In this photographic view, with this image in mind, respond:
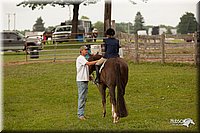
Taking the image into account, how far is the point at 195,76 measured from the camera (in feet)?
55.4

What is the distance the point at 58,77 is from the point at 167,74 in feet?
14.4

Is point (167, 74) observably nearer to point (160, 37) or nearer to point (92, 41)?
point (160, 37)

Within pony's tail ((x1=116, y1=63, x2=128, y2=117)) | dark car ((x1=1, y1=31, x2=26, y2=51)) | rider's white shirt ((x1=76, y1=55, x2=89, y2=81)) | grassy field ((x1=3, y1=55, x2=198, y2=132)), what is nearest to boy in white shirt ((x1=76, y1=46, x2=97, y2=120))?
rider's white shirt ((x1=76, y1=55, x2=89, y2=81))

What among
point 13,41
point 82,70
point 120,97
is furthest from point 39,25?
point 120,97

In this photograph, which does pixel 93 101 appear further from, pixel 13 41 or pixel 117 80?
pixel 13 41

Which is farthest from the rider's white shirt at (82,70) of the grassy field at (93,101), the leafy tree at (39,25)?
the leafy tree at (39,25)

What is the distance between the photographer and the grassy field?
9281 mm

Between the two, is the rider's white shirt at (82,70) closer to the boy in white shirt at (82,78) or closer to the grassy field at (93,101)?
the boy in white shirt at (82,78)

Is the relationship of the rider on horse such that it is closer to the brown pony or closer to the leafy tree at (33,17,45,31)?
the brown pony

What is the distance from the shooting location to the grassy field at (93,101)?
365 inches

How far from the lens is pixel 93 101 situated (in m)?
12.5

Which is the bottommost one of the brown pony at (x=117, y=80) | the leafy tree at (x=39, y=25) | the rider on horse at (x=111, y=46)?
the brown pony at (x=117, y=80)

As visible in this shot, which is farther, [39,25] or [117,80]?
[39,25]

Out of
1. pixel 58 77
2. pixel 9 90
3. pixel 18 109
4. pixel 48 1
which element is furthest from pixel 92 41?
pixel 18 109
